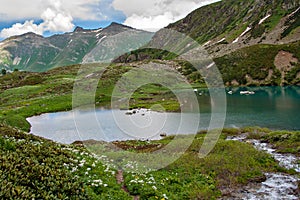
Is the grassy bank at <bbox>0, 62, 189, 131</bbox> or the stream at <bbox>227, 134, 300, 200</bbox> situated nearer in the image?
the stream at <bbox>227, 134, 300, 200</bbox>

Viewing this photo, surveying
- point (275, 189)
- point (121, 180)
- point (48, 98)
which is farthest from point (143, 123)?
point (48, 98)

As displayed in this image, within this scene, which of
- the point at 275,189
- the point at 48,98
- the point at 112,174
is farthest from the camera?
the point at 48,98

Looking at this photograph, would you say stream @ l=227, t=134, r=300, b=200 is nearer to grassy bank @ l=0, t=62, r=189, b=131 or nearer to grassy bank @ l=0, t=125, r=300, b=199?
grassy bank @ l=0, t=125, r=300, b=199

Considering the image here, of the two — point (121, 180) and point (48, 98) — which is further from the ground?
point (48, 98)

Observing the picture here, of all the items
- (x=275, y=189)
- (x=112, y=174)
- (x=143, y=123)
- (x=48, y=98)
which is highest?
(x=48, y=98)

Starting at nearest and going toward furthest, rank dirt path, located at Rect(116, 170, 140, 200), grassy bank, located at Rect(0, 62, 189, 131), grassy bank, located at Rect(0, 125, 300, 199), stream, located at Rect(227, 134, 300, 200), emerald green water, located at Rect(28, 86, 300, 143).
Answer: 1. grassy bank, located at Rect(0, 125, 300, 199)
2. dirt path, located at Rect(116, 170, 140, 200)
3. stream, located at Rect(227, 134, 300, 200)
4. emerald green water, located at Rect(28, 86, 300, 143)
5. grassy bank, located at Rect(0, 62, 189, 131)

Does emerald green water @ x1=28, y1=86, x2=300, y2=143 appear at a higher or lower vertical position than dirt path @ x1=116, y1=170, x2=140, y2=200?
lower

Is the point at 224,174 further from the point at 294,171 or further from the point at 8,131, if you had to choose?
the point at 8,131

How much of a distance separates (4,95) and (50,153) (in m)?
126

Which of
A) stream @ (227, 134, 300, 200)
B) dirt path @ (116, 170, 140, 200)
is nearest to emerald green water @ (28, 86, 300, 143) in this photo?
stream @ (227, 134, 300, 200)

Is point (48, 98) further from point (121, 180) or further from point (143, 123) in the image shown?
point (121, 180)

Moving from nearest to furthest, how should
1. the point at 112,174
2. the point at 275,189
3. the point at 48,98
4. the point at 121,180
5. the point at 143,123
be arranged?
the point at 121,180
the point at 112,174
the point at 275,189
the point at 143,123
the point at 48,98

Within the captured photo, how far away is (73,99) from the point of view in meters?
128

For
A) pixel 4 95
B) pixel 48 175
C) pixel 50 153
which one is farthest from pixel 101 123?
pixel 4 95
